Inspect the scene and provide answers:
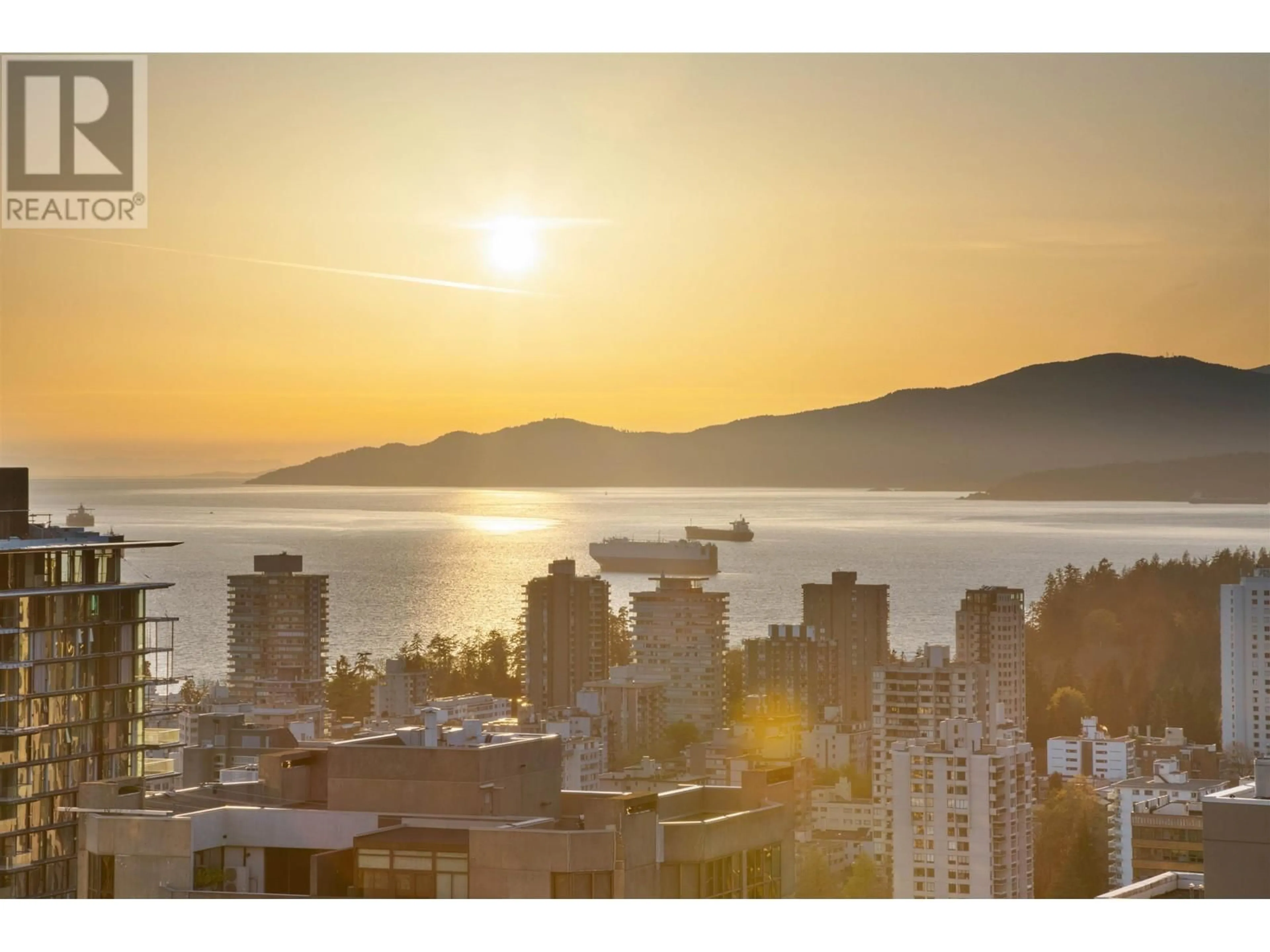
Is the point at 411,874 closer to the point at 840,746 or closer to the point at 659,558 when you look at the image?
the point at 840,746

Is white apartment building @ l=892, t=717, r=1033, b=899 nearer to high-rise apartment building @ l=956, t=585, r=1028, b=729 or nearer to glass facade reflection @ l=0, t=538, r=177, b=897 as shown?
glass facade reflection @ l=0, t=538, r=177, b=897

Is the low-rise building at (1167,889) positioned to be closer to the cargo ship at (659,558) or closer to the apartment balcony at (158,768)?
the apartment balcony at (158,768)

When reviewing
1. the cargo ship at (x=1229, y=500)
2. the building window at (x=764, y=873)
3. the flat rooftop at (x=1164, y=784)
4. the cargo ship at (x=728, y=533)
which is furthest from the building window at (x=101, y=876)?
the cargo ship at (x=728, y=533)

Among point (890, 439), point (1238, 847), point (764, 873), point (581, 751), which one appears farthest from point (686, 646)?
point (1238, 847)

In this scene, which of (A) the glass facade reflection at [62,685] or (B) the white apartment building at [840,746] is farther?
(B) the white apartment building at [840,746]

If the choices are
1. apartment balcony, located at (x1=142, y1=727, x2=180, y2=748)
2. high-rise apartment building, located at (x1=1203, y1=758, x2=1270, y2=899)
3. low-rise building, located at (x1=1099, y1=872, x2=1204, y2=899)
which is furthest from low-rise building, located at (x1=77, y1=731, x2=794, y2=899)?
apartment balcony, located at (x1=142, y1=727, x2=180, y2=748)

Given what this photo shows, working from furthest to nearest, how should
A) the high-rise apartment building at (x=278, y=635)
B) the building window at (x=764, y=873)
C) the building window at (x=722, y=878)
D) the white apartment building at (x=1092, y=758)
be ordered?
1. the high-rise apartment building at (x=278, y=635)
2. the white apartment building at (x=1092, y=758)
3. the building window at (x=764, y=873)
4. the building window at (x=722, y=878)
